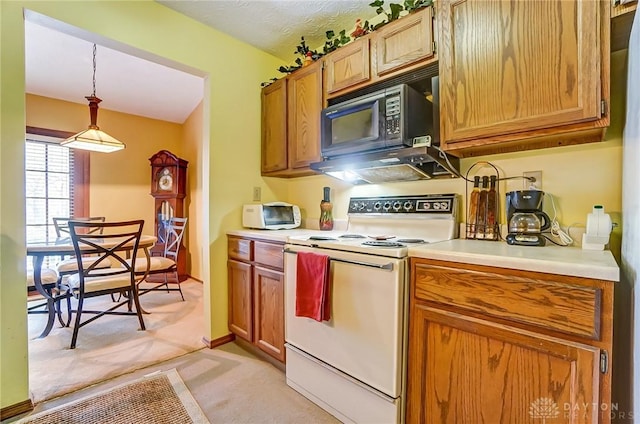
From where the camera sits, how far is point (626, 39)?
1135mm

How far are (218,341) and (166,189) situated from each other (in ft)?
8.88

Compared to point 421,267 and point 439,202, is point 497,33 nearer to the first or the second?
point 439,202

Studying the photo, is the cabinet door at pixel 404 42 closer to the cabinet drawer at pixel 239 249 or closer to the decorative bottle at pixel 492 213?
the decorative bottle at pixel 492 213

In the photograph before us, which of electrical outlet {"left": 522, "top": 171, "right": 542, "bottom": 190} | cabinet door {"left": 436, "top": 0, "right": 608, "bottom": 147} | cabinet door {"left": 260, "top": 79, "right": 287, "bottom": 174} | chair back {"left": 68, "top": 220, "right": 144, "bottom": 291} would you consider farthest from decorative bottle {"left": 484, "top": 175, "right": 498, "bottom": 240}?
chair back {"left": 68, "top": 220, "right": 144, "bottom": 291}

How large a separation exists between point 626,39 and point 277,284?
2.04 meters

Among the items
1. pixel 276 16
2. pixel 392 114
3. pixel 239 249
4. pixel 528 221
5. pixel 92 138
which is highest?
pixel 276 16

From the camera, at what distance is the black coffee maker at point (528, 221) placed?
1289mm

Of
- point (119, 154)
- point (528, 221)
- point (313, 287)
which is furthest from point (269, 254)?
point (119, 154)

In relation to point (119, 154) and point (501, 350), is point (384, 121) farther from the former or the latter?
point (119, 154)

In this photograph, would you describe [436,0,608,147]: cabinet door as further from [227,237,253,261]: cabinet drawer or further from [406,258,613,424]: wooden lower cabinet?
[227,237,253,261]: cabinet drawer

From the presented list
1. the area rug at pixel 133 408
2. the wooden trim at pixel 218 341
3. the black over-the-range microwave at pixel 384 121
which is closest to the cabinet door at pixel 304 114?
the black over-the-range microwave at pixel 384 121

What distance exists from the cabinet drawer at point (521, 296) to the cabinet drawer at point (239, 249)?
1329 millimetres

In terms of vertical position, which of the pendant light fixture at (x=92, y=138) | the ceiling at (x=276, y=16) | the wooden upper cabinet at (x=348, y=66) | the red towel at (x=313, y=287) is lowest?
the red towel at (x=313, y=287)

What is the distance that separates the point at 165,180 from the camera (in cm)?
417
